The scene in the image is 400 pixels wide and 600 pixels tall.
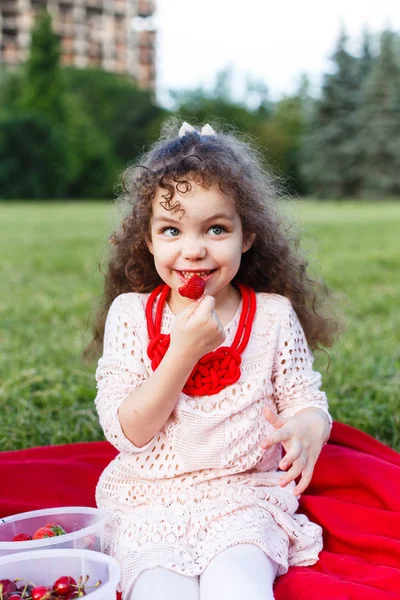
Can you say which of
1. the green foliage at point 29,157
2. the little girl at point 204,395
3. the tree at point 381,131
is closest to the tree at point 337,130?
the tree at point 381,131

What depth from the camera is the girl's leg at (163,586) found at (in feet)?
5.33

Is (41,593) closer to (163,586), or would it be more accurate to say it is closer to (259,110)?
(163,586)

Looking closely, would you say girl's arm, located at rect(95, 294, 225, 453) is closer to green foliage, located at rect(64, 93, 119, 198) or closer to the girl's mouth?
the girl's mouth

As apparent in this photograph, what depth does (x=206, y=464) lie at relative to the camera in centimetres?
190

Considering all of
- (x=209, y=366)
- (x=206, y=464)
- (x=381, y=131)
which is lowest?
(x=206, y=464)

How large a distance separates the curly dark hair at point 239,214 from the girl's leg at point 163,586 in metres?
0.83

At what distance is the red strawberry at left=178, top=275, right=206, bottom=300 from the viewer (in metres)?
1.81

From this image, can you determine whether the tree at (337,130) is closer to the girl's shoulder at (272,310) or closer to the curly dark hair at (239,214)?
the curly dark hair at (239,214)

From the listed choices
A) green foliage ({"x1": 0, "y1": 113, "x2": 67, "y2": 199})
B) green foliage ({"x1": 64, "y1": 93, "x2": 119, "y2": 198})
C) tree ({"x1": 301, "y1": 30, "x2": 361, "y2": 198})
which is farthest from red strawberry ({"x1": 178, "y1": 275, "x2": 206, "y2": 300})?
green foliage ({"x1": 64, "y1": 93, "x2": 119, "y2": 198})

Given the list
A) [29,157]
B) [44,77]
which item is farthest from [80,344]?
[44,77]

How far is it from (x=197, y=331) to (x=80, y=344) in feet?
8.62

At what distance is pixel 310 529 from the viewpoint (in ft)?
6.53

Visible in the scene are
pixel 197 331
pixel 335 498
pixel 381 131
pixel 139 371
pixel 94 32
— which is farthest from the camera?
pixel 94 32

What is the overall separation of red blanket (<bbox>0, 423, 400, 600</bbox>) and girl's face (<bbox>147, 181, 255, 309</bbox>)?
72cm
